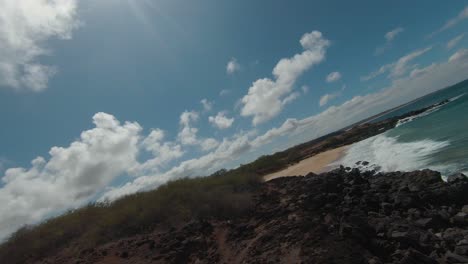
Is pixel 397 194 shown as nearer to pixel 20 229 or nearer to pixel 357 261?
pixel 357 261

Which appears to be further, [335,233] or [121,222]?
[121,222]

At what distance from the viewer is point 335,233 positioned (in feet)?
25.5

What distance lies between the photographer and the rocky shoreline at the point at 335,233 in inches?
280

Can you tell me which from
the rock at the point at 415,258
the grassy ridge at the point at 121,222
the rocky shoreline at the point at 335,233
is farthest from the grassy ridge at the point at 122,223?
the rock at the point at 415,258

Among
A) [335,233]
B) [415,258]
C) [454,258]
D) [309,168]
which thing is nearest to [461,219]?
[454,258]

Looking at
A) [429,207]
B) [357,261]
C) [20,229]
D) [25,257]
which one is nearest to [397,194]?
[429,207]

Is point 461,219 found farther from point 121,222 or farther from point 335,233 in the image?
point 121,222

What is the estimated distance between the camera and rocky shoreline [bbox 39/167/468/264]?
7.10 meters

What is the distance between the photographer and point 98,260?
388 inches

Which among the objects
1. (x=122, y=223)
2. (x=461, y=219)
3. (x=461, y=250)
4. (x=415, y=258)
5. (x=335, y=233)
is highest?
(x=122, y=223)

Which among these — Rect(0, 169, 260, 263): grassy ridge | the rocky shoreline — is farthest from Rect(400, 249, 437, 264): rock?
Rect(0, 169, 260, 263): grassy ridge

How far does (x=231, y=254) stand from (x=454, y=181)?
390 inches

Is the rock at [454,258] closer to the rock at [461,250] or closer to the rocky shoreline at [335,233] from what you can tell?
the rocky shoreline at [335,233]

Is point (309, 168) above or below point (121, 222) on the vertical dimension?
below
